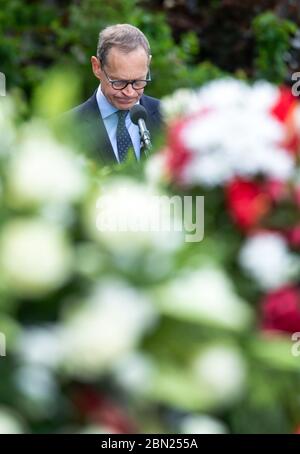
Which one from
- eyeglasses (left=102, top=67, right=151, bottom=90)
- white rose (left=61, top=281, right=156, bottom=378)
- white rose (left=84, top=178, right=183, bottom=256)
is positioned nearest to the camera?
white rose (left=61, top=281, right=156, bottom=378)

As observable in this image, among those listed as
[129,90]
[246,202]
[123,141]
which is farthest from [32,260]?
[129,90]

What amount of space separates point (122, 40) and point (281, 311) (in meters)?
3.19

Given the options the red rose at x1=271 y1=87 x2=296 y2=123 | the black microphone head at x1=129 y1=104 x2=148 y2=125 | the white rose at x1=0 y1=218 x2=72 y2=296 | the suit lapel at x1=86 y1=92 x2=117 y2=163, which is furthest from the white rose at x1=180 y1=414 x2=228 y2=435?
the black microphone head at x1=129 y1=104 x2=148 y2=125

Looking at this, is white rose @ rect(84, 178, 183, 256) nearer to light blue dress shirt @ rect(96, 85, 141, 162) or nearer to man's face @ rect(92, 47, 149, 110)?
light blue dress shirt @ rect(96, 85, 141, 162)

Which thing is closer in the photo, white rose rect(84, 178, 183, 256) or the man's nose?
white rose rect(84, 178, 183, 256)

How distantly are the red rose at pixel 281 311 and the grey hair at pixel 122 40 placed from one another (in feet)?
10.2

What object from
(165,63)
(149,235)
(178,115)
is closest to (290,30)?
(165,63)

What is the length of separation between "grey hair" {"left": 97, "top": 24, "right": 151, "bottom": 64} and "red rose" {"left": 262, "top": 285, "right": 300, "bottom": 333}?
312 cm

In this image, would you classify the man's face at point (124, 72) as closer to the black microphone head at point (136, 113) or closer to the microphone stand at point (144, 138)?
the black microphone head at point (136, 113)

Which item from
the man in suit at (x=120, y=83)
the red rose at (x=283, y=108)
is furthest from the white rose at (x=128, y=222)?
the man in suit at (x=120, y=83)

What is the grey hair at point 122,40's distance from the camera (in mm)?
4973

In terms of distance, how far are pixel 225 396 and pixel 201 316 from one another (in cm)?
13

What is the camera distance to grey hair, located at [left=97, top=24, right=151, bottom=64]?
497cm

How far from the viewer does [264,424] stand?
1.98 m
